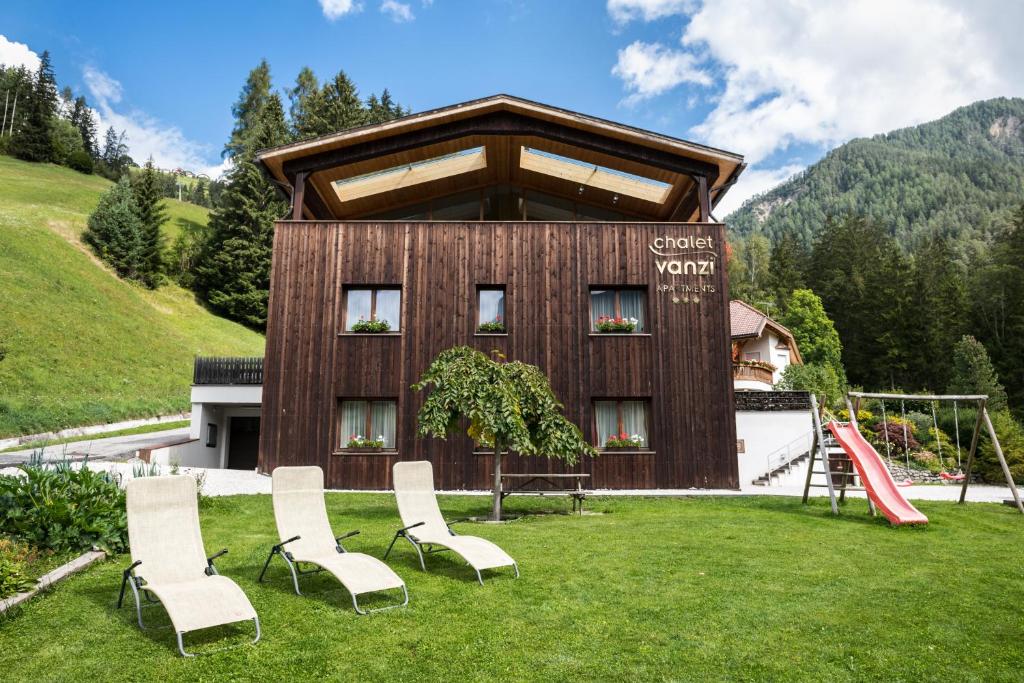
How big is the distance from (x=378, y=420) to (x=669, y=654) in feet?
41.2

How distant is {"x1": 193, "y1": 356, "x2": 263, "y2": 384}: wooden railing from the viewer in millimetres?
20172

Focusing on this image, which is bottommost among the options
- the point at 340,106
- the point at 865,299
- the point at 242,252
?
the point at 865,299

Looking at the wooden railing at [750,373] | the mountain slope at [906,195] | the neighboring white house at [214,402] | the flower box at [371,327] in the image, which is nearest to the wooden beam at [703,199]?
the flower box at [371,327]

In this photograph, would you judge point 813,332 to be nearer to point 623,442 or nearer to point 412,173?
point 623,442

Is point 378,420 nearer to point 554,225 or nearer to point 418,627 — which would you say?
point 554,225

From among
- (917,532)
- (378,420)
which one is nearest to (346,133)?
(378,420)

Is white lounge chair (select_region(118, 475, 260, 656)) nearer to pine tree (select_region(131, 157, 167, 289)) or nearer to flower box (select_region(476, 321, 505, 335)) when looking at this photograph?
flower box (select_region(476, 321, 505, 335))

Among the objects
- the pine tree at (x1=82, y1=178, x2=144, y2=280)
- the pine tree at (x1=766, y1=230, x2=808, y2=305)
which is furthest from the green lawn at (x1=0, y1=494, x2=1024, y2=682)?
the pine tree at (x1=766, y1=230, x2=808, y2=305)

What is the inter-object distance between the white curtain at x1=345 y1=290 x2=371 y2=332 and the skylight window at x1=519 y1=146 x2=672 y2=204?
573cm

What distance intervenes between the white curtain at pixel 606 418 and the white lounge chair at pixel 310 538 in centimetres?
1022

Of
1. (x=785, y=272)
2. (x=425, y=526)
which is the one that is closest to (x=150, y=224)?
(x=425, y=526)

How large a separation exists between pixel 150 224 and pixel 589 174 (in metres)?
37.8

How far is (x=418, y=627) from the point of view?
5.61 metres

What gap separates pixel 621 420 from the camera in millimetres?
16938
